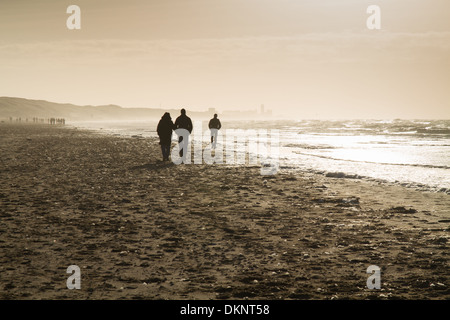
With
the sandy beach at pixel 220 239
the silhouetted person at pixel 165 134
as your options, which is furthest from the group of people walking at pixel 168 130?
the sandy beach at pixel 220 239

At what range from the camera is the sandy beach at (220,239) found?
504 centimetres

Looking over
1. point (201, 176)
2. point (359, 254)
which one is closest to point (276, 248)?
point (359, 254)

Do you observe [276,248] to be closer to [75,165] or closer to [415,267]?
[415,267]

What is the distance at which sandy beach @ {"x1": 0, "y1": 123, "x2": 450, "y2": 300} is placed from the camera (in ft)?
16.5

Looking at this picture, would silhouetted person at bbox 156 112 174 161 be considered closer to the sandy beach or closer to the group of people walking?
the group of people walking

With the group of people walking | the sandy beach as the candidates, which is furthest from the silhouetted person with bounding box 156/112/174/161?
the sandy beach

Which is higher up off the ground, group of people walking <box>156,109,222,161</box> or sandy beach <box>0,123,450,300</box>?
group of people walking <box>156,109,222,161</box>

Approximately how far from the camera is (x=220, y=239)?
7.08 meters

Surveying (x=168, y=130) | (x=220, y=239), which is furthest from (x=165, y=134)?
(x=220, y=239)

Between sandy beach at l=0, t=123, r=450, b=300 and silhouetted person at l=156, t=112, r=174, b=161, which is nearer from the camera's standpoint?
sandy beach at l=0, t=123, r=450, b=300

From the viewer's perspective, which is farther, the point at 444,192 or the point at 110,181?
the point at 110,181

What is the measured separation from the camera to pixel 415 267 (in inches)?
223
